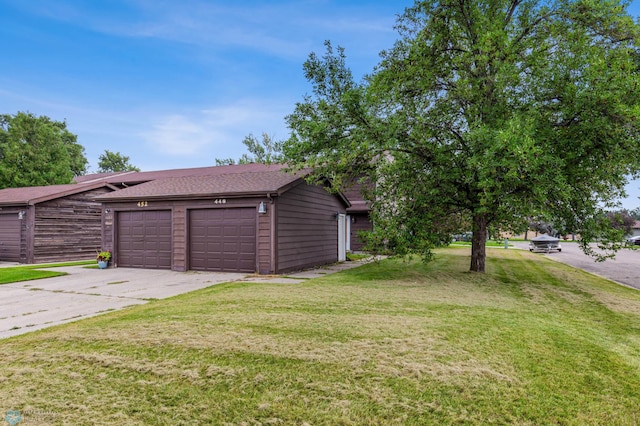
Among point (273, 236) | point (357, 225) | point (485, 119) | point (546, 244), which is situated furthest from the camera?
point (546, 244)

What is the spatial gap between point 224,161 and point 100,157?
18.8 meters

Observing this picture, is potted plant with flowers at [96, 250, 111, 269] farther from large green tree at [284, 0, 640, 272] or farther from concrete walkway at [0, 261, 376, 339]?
large green tree at [284, 0, 640, 272]

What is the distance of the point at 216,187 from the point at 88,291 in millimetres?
4877

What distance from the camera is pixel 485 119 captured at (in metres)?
9.33

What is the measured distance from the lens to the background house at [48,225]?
14133 millimetres

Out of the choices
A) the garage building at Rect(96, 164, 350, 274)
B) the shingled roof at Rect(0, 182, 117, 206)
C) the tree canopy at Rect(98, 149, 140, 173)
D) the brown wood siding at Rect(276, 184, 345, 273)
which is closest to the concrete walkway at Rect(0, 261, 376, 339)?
the garage building at Rect(96, 164, 350, 274)

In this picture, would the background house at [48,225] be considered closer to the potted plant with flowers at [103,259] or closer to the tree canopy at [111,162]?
the potted plant with flowers at [103,259]

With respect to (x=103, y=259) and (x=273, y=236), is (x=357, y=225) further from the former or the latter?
(x=103, y=259)

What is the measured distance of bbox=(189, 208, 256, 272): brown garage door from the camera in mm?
10750

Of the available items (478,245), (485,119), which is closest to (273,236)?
(478,245)

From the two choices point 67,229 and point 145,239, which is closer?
point 145,239

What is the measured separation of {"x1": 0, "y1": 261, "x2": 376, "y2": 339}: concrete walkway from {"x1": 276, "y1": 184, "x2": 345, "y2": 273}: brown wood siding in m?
0.86

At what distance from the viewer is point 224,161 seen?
139 ft

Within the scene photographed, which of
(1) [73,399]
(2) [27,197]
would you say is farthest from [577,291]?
(2) [27,197]
